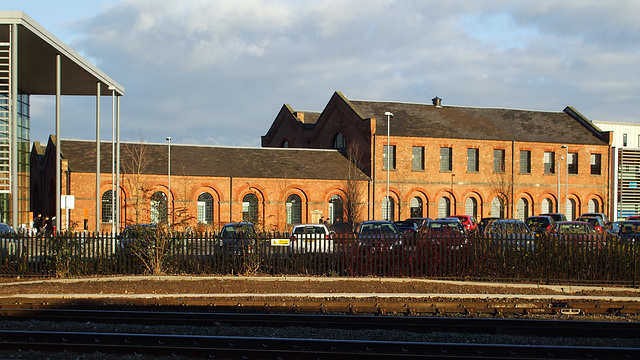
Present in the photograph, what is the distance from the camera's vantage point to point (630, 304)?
48.4ft

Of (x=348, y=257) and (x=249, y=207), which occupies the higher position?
(x=249, y=207)

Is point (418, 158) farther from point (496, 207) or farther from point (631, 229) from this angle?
point (631, 229)

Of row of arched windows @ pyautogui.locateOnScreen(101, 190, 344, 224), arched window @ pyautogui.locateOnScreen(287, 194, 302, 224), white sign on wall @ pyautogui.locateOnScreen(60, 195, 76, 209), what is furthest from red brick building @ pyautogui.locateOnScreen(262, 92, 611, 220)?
white sign on wall @ pyautogui.locateOnScreen(60, 195, 76, 209)

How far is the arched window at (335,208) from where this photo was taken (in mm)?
48312

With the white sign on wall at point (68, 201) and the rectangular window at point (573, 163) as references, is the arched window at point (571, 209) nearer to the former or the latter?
the rectangular window at point (573, 163)

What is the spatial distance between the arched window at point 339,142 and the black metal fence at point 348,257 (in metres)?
33.1

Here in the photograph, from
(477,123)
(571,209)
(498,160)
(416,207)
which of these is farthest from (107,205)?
(571,209)

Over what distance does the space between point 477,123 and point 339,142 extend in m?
11.9

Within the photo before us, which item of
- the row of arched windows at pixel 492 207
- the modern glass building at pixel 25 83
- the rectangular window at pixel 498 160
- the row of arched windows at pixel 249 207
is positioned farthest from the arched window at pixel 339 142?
the modern glass building at pixel 25 83

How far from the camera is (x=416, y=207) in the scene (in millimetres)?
50531

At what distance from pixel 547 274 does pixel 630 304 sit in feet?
14.2

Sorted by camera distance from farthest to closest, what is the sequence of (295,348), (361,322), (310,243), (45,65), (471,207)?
1. (471,207)
2. (45,65)
3. (310,243)
4. (361,322)
5. (295,348)

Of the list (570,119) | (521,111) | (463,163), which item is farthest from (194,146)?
(570,119)

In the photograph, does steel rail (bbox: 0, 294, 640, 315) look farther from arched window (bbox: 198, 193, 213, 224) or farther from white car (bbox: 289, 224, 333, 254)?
arched window (bbox: 198, 193, 213, 224)
